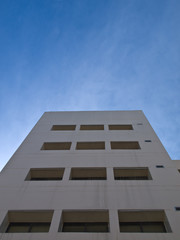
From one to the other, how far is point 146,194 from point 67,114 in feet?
44.8

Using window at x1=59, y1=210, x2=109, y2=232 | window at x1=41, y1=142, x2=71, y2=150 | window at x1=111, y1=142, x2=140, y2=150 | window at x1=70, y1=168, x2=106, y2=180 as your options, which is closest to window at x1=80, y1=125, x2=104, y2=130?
window at x1=111, y1=142, x2=140, y2=150

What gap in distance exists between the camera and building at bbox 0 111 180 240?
867 centimetres

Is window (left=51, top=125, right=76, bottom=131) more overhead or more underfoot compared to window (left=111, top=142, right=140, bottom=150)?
more overhead

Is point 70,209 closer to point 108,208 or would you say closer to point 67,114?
point 108,208

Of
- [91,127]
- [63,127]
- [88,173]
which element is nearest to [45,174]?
[88,173]

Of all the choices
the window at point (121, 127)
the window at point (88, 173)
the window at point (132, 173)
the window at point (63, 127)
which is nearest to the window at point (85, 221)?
the window at point (88, 173)

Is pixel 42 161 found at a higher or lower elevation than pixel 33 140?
lower

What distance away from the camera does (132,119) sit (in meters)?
19.5

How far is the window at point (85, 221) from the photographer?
30.3 feet

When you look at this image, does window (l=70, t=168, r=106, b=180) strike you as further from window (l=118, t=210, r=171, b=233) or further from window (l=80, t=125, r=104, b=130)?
window (l=80, t=125, r=104, b=130)

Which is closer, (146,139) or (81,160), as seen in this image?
(81,160)

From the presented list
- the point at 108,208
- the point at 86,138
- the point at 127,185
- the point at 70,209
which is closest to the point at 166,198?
the point at 127,185

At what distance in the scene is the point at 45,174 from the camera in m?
12.8

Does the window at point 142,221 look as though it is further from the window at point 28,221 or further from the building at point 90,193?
the window at point 28,221
